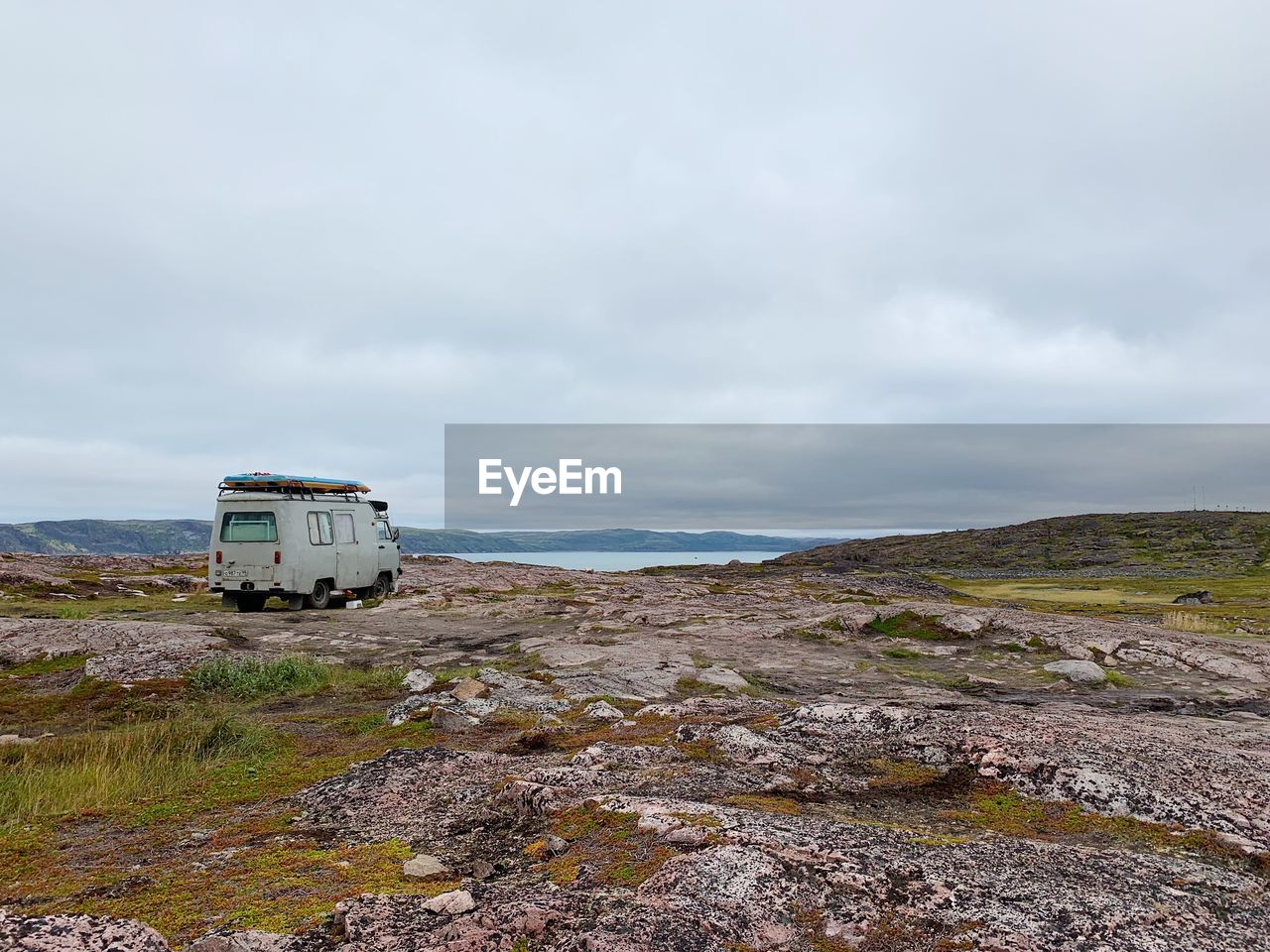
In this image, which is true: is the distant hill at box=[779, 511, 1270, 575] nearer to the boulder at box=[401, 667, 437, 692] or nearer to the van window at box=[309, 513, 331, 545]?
the van window at box=[309, 513, 331, 545]

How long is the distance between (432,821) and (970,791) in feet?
14.3

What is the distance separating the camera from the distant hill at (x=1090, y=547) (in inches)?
3312

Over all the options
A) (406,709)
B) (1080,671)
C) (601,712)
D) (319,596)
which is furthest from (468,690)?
(319,596)

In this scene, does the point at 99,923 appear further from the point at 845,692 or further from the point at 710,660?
the point at 710,660

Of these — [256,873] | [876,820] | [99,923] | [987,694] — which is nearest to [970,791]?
[876,820]

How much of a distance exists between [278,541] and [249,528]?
41.3 inches

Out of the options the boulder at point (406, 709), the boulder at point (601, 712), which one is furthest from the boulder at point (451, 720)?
the boulder at point (601, 712)

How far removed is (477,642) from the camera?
1700 cm

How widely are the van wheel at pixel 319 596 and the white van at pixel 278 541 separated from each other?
1.3 inches

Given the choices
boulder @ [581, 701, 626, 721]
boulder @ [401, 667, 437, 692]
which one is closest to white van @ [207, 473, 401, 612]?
boulder @ [401, 667, 437, 692]

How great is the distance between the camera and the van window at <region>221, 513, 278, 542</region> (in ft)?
72.1

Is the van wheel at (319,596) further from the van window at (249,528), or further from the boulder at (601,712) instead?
the boulder at (601,712)

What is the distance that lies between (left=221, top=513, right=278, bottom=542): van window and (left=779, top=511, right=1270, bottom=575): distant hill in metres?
63.0

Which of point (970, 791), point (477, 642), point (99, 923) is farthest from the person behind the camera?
point (477, 642)
